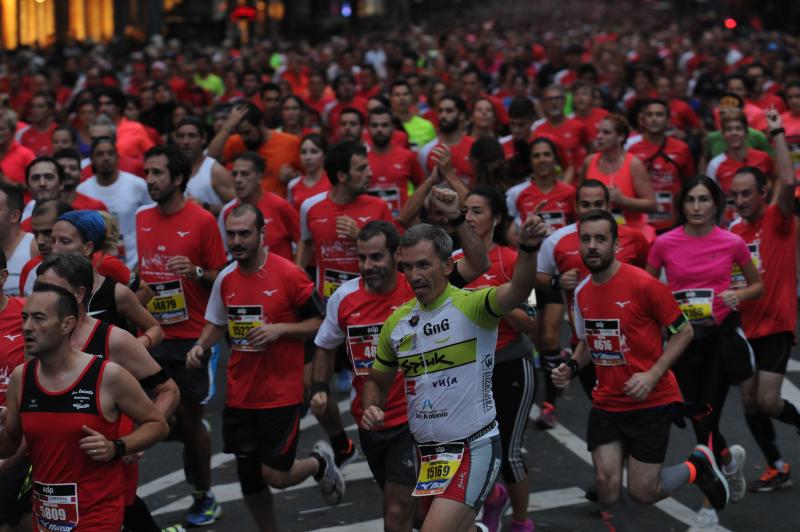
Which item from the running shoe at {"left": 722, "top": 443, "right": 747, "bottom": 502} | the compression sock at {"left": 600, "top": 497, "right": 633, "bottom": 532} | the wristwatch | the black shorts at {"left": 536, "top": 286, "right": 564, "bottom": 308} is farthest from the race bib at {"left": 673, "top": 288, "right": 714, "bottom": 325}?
the wristwatch

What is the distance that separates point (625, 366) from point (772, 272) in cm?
205

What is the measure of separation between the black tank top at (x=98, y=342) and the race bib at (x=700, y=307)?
3.53m

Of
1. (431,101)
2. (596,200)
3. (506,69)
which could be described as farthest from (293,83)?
(596,200)

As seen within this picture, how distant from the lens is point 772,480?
8.77 metres

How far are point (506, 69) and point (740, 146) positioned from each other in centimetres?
961

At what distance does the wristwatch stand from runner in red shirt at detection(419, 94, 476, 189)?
6.97 m

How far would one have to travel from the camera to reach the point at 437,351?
251 inches

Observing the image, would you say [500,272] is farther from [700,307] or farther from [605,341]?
[700,307]

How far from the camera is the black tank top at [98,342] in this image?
6328 millimetres

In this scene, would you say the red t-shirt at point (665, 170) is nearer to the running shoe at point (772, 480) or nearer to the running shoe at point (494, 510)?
the running shoe at point (772, 480)

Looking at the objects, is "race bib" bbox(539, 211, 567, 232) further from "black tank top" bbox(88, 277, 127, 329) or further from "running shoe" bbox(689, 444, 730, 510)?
"black tank top" bbox(88, 277, 127, 329)

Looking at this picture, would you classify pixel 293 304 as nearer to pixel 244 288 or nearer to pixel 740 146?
pixel 244 288

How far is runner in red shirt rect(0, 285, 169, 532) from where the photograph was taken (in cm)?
575

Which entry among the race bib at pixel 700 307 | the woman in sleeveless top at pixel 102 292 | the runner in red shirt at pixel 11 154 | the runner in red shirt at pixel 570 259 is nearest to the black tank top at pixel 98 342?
the woman in sleeveless top at pixel 102 292
